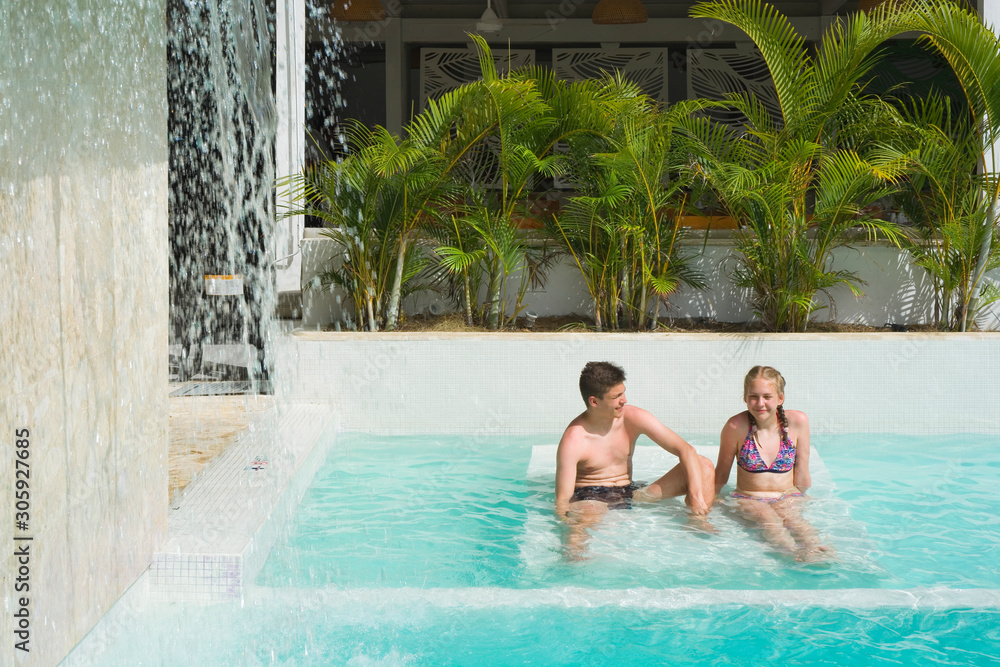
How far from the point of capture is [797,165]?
6.60 meters

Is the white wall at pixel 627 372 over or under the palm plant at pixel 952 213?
under

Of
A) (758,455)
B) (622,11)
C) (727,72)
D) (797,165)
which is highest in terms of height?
(622,11)

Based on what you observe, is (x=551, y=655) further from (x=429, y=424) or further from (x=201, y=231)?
(x=201, y=231)

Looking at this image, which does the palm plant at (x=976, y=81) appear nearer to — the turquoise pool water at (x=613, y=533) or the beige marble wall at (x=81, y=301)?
the turquoise pool water at (x=613, y=533)

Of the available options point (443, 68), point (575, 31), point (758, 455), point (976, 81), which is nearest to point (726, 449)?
point (758, 455)

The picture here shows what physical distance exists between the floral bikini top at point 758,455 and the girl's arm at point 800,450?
7 cm

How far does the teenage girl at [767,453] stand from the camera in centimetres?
418

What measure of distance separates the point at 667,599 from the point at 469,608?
0.71 m

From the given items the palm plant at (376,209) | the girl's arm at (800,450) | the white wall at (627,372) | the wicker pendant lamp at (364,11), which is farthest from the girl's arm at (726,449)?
the wicker pendant lamp at (364,11)

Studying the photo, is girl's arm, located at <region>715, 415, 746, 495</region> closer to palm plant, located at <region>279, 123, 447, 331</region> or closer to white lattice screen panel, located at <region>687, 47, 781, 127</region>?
palm plant, located at <region>279, 123, 447, 331</region>

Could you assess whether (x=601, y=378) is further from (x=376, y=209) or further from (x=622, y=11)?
(x=622, y=11)

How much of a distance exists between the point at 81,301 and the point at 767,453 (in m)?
3.08

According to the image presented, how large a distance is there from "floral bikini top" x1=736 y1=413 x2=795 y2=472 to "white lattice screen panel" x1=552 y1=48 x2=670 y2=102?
333 inches

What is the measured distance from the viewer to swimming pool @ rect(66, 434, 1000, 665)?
312cm
